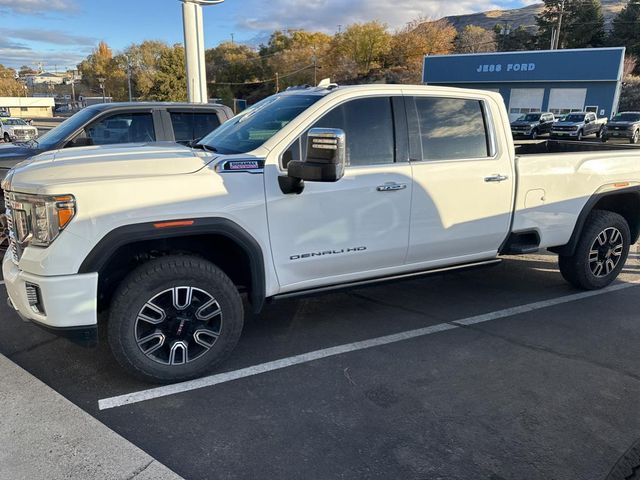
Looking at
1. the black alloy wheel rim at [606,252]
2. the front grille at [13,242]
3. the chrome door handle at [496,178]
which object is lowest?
the black alloy wheel rim at [606,252]

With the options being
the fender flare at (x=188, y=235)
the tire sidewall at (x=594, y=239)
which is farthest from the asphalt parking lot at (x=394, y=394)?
the fender flare at (x=188, y=235)

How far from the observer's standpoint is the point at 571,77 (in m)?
42.5

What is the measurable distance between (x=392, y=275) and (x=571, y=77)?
148 ft

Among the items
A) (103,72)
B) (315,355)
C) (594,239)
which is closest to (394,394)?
(315,355)

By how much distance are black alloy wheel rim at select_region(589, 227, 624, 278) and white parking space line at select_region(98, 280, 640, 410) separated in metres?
0.26

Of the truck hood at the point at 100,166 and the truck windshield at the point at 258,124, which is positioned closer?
the truck hood at the point at 100,166

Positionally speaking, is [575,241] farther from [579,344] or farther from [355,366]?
[355,366]

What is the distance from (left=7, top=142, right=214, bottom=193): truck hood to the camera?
126 inches

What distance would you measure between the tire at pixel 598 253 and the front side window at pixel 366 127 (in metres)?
2.55

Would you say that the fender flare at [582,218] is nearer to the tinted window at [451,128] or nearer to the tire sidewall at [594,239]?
the tire sidewall at [594,239]

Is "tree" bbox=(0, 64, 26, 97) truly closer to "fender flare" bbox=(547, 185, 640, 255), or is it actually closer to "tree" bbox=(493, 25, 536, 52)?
"tree" bbox=(493, 25, 536, 52)

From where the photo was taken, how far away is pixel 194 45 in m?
14.4

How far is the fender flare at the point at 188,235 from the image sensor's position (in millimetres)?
3123

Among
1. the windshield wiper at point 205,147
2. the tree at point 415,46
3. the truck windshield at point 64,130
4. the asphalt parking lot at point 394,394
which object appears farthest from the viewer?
the tree at point 415,46
